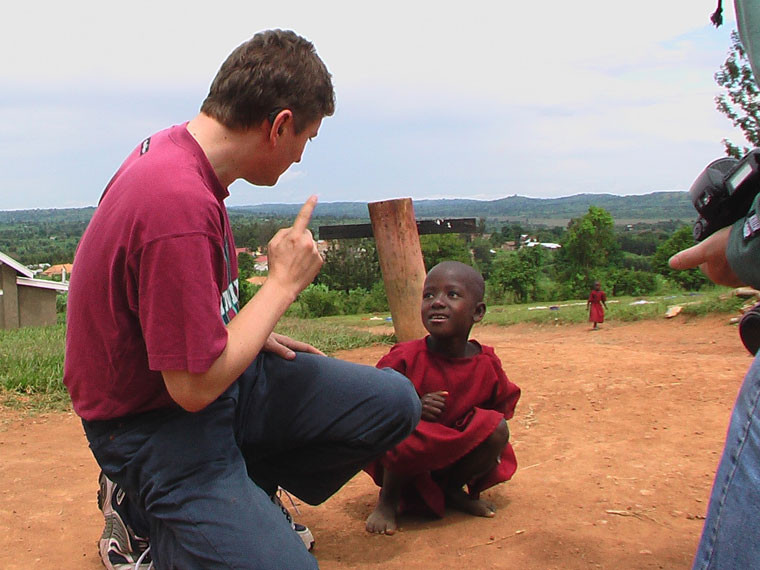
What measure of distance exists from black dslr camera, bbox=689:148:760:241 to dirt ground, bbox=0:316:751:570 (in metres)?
1.28

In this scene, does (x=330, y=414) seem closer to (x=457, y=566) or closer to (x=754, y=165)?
(x=457, y=566)

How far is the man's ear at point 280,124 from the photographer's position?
227 centimetres

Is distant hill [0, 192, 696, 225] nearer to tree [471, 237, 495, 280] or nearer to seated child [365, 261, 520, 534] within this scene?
tree [471, 237, 495, 280]

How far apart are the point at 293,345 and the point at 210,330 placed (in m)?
0.95

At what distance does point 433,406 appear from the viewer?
308 cm

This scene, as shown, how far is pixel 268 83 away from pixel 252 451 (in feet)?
4.04

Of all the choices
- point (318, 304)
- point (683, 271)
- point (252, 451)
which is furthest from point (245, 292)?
point (252, 451)

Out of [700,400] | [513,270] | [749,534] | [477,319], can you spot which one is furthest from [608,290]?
[749,534]

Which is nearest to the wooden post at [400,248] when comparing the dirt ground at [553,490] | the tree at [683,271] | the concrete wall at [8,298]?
the dirt ground at [553,490]

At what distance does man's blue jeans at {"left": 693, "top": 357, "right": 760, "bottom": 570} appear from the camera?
142 centimetres

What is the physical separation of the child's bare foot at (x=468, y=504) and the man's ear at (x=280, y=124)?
66.1 inches

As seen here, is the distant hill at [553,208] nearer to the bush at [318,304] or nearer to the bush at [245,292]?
the bush at [245,292]

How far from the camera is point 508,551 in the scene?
9.27 ft

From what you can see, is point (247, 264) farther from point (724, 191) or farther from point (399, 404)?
point (724, 191)
